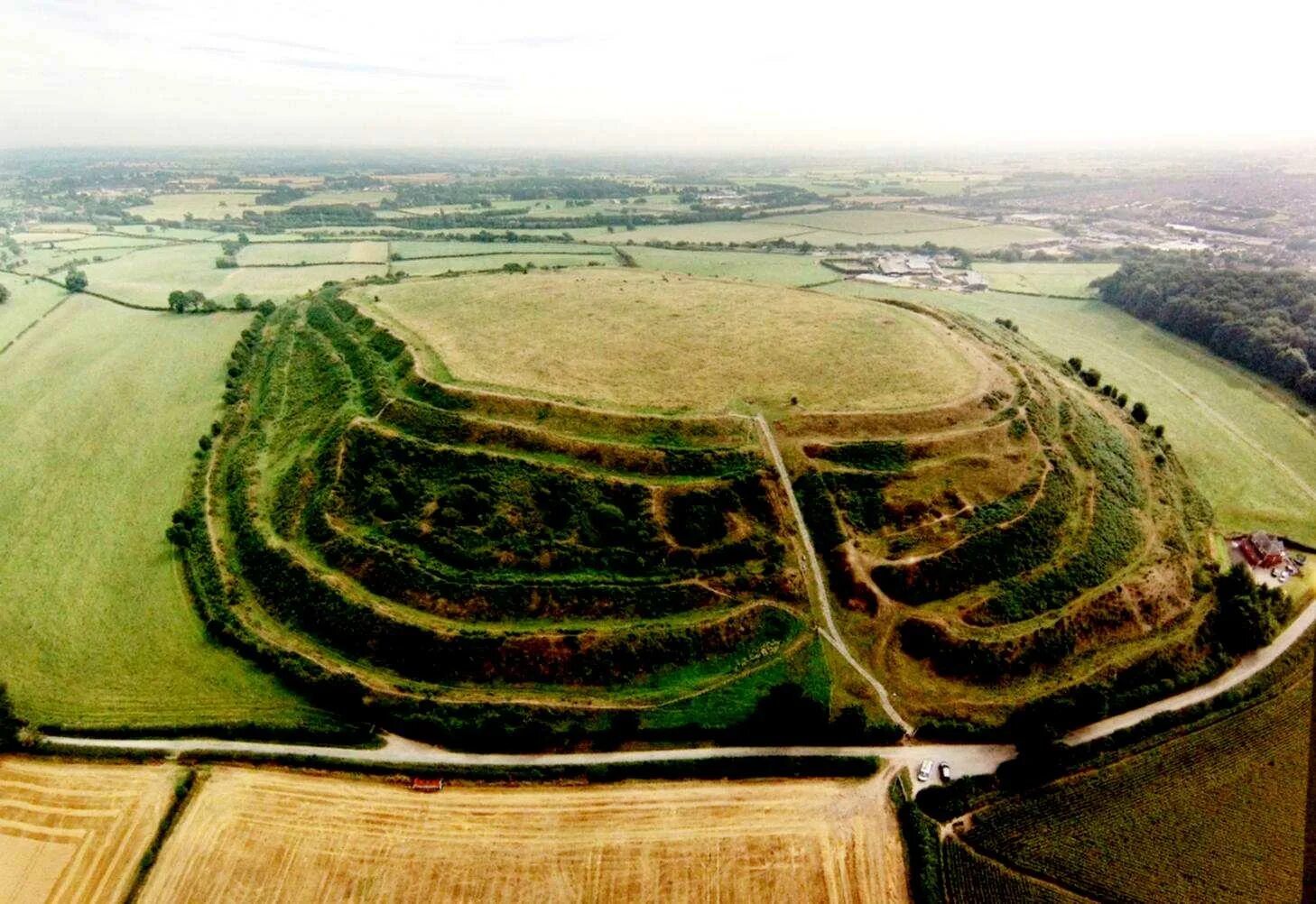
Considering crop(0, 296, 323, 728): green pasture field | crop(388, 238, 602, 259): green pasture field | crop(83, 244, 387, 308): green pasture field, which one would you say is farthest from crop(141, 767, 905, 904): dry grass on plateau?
crop(388, 238, 602, 259): green pasture field

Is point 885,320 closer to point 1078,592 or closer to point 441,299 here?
point 1078,592

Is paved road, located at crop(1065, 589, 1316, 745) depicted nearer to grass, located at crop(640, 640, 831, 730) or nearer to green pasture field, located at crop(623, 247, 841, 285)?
grass, located at crop(640, 640, 831, 730)

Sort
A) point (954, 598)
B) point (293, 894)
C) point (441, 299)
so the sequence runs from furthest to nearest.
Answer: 1. point (441, 299)
2. point (954, 598)
3. point (293, 894)

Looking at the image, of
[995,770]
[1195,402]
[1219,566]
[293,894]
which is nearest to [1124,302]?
[1195,402]

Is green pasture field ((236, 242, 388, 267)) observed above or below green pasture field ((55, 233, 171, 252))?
below

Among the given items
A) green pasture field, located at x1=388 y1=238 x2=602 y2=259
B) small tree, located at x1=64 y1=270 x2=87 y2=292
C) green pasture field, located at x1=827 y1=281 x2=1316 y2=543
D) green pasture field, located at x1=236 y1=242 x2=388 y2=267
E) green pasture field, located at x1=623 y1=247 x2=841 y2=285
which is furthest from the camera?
green pasture field, located at x1=388 y1=238 x2=602 y2=259

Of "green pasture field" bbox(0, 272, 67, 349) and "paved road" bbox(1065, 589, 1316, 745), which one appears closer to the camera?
"paved road" bbox(1065, 589, 1316, 745)
